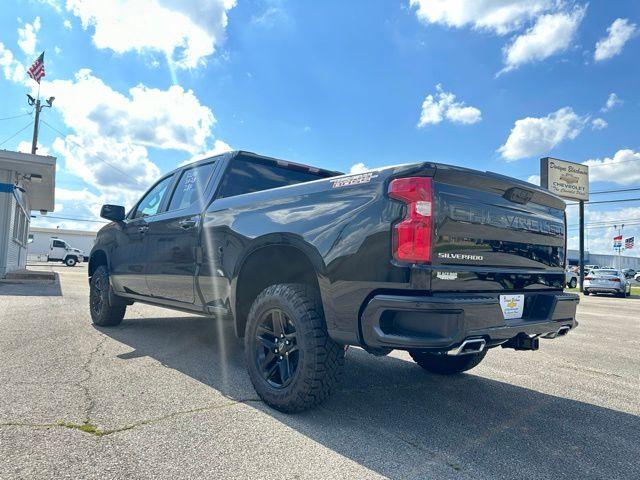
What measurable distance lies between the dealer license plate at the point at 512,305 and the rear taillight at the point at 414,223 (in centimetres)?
69

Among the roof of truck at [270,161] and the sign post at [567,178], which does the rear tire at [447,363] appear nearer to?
the roof of truck at [270,161]

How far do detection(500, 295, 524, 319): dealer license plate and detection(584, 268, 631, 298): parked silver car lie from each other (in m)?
21.7

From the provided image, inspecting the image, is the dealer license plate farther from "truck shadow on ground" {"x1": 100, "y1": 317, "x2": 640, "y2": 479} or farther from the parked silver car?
the parked silver car

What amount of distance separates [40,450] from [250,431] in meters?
1.09

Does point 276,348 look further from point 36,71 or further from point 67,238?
point 67,238

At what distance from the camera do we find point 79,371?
3852mm

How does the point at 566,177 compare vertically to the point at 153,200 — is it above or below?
above

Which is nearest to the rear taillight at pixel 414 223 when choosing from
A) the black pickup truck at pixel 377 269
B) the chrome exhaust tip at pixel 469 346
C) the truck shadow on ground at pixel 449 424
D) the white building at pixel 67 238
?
the black pickup truck at pixel 377 269

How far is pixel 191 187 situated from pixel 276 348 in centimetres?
227

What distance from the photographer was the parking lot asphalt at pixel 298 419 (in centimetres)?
232

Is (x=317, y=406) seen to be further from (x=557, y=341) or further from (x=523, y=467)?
(x=557, y=341)

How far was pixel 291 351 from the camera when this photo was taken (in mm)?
3055

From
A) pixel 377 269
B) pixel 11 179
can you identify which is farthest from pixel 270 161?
pixel 11 179

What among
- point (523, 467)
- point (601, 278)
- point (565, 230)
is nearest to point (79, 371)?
point (523, 467)
